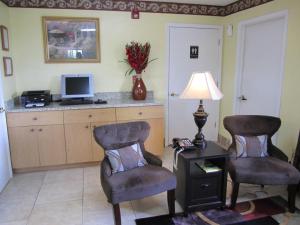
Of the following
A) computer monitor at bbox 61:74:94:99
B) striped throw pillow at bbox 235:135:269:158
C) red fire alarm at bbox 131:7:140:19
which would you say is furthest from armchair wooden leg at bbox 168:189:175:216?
red fire alarm at bbox 131:7:140:19

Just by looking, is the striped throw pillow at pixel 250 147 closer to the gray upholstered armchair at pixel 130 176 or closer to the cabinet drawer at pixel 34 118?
the gray upholstered armchair at pixel 130 176

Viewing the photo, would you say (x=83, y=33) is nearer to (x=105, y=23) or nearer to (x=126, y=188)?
(x=105, y=23)

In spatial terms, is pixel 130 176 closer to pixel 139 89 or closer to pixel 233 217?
pixel 233 217

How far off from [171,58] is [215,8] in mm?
1108

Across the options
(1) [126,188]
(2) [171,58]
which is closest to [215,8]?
(2) [171,58]

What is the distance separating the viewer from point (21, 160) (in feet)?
10.5

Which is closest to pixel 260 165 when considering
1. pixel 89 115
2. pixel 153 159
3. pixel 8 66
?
pixel 153 159

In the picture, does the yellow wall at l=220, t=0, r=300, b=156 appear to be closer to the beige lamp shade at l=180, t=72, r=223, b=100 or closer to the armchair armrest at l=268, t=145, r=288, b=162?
the armchair armrest at l=268, t=145, r=288, b=162

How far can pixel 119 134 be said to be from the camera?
8.14 feet

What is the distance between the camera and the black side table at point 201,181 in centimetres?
228

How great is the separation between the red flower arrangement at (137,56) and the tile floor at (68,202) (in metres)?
1.67

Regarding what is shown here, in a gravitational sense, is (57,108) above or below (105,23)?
below

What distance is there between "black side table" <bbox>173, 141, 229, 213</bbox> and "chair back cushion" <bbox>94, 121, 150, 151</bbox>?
0.49 m

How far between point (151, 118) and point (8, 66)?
80.4 inches
